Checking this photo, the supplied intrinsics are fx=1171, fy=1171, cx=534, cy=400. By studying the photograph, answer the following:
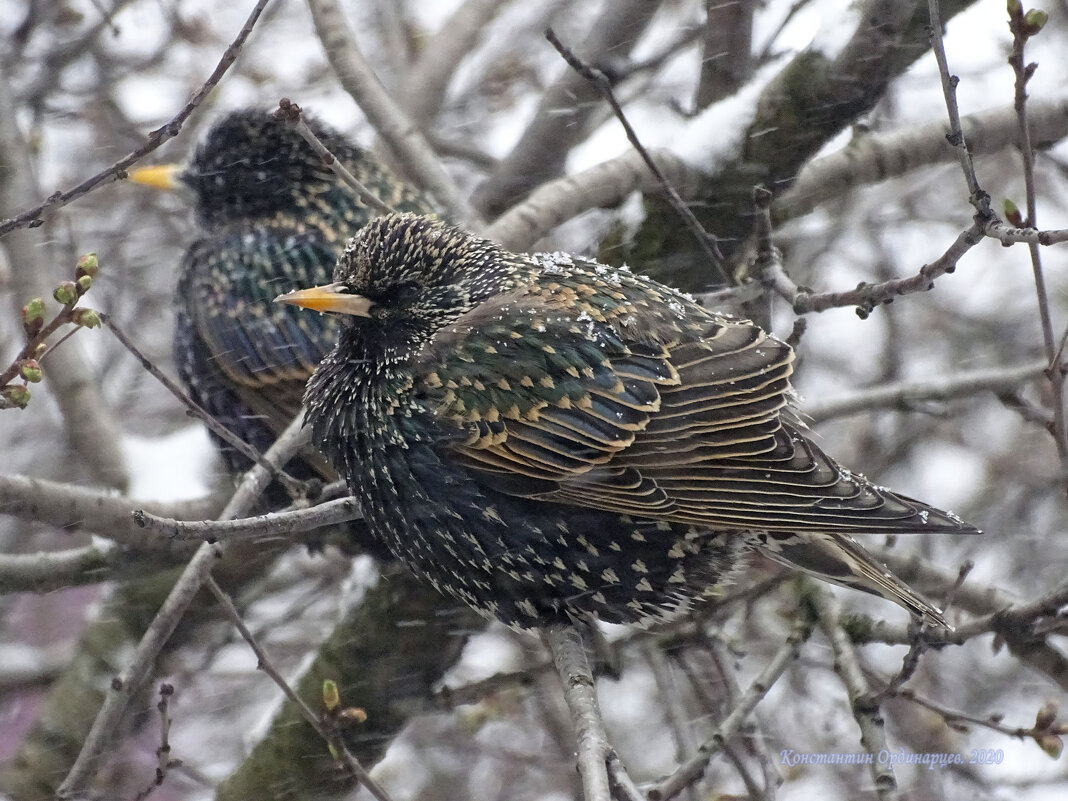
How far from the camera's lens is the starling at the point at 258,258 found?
3.83 m

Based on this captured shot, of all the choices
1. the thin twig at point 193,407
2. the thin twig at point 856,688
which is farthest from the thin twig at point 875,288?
the thin twig at point 193,407

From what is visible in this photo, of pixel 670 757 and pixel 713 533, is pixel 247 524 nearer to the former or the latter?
pixel 713 533

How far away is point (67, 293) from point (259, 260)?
1865 mm

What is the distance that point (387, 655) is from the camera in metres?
3.63

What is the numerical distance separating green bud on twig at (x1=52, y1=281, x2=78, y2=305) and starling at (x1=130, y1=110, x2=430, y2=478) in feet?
4.65

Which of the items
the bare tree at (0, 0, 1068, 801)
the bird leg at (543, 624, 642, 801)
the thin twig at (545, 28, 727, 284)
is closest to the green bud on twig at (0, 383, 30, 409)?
the bare tree at (0, 0, 1068, 801)

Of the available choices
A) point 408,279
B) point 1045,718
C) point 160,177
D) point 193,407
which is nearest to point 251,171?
point 160,177

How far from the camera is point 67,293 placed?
222cm

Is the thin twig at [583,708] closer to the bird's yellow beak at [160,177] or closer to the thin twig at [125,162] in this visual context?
the thin twig at [125,162]

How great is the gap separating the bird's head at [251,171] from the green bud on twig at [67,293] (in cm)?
202

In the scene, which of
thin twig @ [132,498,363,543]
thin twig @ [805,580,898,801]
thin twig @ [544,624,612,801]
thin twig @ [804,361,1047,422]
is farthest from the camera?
thin twig @ [804,361,1047,422]

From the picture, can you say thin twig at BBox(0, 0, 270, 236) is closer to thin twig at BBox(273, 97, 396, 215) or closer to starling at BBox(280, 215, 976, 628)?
thin twig at BBox(273, 97, 396, 215)

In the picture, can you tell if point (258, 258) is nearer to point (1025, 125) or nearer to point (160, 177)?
point (160, 177)

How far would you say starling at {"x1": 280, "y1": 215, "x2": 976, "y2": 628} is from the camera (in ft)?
8.44
